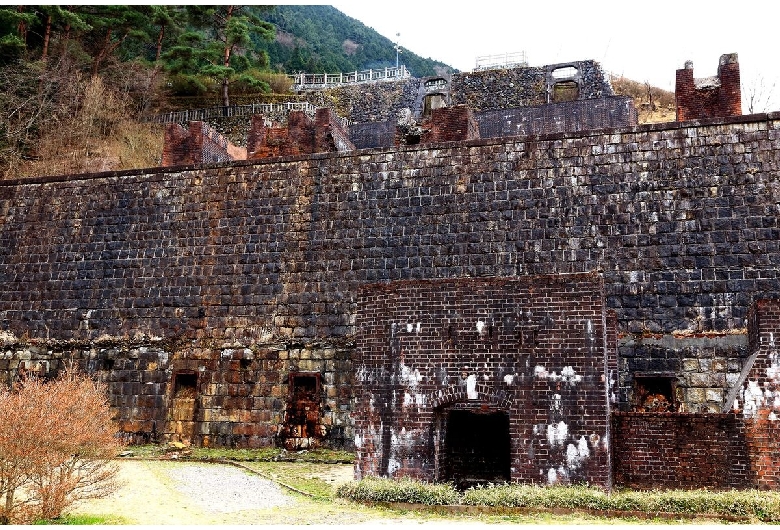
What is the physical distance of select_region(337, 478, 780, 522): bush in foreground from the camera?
9195 millimetres

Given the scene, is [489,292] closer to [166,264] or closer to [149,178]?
[166,264]

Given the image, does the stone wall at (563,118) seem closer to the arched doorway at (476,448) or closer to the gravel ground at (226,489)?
the arched doorway at (476,448)

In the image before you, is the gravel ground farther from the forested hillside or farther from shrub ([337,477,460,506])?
the forested hillside

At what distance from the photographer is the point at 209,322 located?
669 inches

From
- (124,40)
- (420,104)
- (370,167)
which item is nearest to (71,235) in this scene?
(370,167)

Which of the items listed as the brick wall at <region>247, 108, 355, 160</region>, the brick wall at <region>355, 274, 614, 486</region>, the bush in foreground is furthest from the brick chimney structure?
the bush in foreground

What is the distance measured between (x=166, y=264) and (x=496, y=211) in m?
7.94

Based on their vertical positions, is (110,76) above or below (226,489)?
above

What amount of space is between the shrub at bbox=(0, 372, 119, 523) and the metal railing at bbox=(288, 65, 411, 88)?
141 feet

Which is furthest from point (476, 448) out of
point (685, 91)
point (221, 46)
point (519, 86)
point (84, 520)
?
point (519, 86)

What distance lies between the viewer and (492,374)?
35.9ft

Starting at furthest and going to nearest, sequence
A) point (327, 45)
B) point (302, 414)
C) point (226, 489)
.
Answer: point (327, 45) → point (302, 414) → point (226, 489)

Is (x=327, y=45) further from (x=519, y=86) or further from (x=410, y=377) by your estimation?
(x=410, y=377)

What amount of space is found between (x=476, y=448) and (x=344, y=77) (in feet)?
149
